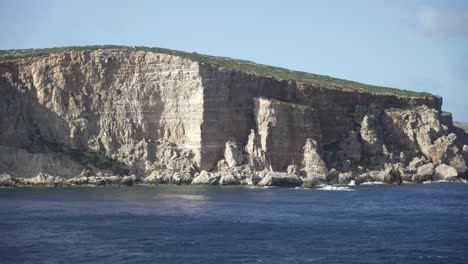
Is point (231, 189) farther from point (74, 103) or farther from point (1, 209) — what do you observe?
point (1, 209)

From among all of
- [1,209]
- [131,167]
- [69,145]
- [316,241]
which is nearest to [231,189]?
[131,167]

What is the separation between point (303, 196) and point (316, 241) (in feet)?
115

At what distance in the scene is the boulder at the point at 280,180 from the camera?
117 metres

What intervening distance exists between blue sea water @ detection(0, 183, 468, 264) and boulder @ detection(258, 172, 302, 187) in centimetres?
435

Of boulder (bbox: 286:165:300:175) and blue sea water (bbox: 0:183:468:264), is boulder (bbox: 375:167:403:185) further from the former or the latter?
boulder (bbox: 286:165:300:175)

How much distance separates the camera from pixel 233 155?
4660 inches

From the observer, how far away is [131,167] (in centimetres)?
11812

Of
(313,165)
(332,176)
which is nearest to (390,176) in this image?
(332,176)

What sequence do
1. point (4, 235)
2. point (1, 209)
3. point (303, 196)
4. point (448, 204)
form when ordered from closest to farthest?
point (4, 235)
point (1, 209)
point (448, 204)
point (303, 196)

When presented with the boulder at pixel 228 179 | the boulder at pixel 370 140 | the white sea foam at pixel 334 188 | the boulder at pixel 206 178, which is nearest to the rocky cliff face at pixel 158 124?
the boulder at pixel 206 178

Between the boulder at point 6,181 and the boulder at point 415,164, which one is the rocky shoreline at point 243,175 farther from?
the boulder at point 415,164

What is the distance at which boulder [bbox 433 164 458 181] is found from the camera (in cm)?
13038

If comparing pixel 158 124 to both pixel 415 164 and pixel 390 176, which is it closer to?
pixel 390 176

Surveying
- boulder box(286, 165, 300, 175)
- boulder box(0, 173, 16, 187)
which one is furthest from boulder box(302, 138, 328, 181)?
boulder box(0, 173, 16, 187)
